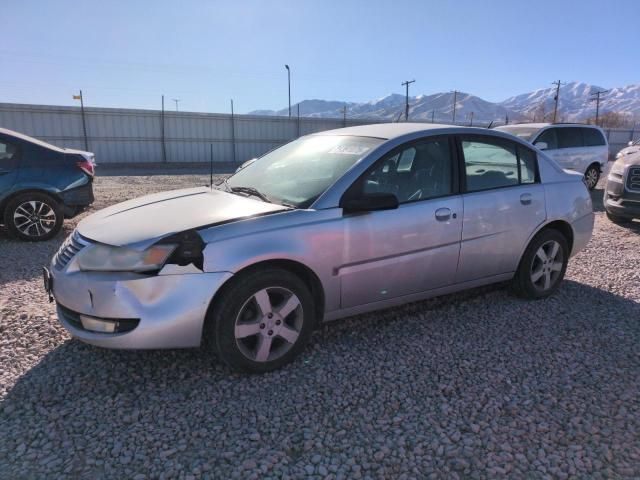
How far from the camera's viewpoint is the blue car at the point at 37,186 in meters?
6.37

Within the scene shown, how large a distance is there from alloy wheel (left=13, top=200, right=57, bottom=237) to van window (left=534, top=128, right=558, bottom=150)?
1003cm

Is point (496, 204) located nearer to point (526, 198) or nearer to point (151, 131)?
point (526, 198)

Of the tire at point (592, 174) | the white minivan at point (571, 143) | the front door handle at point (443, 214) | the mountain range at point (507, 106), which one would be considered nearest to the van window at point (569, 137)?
the white minivan at point (571, 143)

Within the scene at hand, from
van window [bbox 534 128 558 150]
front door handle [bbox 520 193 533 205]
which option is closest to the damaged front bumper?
front door handle [bbox 520 193 533 205]

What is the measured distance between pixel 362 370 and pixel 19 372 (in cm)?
225

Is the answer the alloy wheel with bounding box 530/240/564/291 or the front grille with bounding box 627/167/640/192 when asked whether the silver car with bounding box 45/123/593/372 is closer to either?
the alloy wheel with bounding box 530/240/564/291

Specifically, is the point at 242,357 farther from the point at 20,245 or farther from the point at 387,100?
the point at 387,100

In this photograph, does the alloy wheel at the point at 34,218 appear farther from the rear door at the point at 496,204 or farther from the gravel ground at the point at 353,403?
the rear door at the point at 496,204

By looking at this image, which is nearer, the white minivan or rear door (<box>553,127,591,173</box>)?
the white minivan

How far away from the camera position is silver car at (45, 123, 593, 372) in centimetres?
281

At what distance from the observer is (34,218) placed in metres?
6.48

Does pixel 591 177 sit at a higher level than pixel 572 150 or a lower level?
lower

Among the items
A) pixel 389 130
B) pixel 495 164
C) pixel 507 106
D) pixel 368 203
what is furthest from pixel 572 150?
pixel 507 106

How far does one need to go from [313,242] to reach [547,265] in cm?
261
